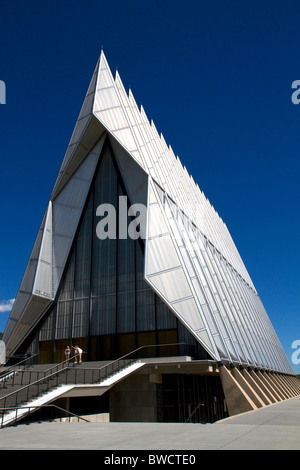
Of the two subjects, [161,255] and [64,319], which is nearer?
[161,255]

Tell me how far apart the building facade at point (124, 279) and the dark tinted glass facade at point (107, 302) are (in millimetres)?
72

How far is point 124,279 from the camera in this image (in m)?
26.3

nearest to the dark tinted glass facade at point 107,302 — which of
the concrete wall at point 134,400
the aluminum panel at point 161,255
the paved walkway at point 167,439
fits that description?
the concrete wall at point 134,400

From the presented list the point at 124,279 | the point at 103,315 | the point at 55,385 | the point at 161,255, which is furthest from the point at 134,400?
the point at 161,255

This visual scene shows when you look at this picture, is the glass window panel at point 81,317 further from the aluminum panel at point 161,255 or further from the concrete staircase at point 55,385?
the aluminum panel at point 161,255

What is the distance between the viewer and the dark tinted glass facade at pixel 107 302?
80.1ft

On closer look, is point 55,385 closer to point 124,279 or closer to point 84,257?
point 124,279

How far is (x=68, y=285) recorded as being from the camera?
2781 centimetres

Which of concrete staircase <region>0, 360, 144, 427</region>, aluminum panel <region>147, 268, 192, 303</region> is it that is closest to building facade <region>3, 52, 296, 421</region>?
aluminum panel <region>147, 268, 192, 303</region>

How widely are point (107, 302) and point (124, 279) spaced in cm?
197

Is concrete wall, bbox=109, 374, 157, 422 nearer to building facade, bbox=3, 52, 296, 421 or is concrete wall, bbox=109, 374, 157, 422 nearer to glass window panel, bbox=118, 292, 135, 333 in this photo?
building facade, bbox=3, 52, 296, 421
